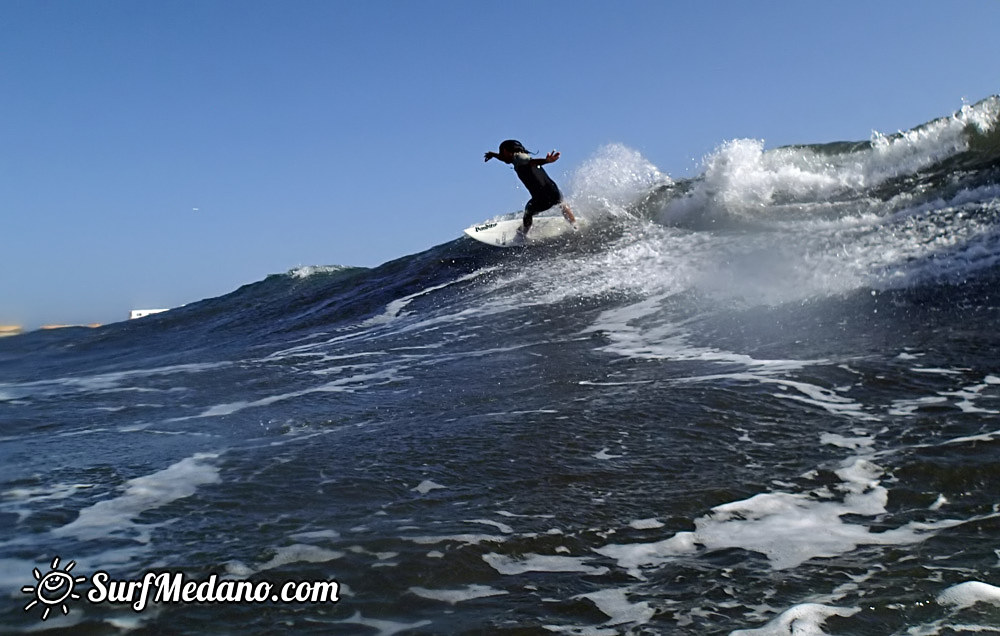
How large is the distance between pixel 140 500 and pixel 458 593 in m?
1.92

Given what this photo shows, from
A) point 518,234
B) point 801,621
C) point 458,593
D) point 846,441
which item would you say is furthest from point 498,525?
point 518,234

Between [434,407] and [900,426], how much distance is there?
2866 millimetres

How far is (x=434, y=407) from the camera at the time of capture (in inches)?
208

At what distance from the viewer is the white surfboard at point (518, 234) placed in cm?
1333

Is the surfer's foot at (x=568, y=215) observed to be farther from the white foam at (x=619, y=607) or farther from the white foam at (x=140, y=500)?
the white foam at (x=619, y=607)

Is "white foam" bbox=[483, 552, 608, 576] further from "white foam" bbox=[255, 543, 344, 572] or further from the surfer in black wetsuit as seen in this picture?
the surfer in black wetsuit

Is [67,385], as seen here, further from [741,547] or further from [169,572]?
[741,547]

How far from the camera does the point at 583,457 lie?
3.94 metres

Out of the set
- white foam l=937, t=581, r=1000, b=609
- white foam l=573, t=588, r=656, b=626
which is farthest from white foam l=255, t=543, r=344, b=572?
white foam l=937, t=581, r=1000, b=609

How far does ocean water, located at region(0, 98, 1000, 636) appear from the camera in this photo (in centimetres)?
245

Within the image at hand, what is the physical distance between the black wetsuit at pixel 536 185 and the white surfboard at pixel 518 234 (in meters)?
0.34

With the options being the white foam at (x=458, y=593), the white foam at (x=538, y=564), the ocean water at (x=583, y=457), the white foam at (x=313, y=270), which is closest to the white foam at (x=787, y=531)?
the ocean water at (x=583, y=457)

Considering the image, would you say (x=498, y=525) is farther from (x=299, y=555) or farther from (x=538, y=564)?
(x=299, y=555)

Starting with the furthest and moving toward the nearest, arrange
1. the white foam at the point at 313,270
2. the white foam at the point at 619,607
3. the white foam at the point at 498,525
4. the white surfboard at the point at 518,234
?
the white foam at the point at 313,270, the white surfboard at the point at 518,234, the white foam at the point at 498,525, the white foam at the point at 619,607
